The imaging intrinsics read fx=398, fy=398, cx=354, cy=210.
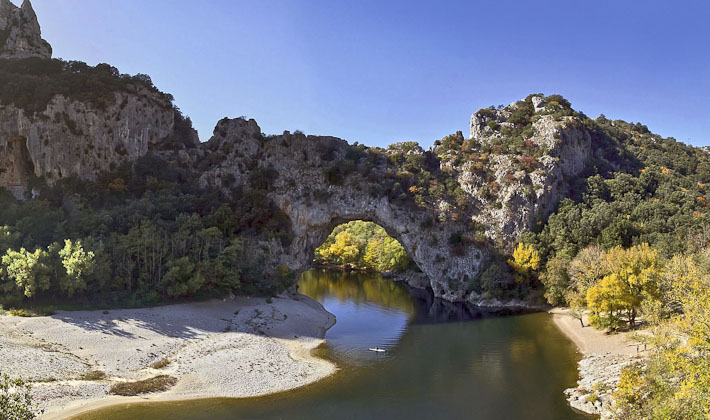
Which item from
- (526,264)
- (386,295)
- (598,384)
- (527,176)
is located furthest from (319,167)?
(598,384)

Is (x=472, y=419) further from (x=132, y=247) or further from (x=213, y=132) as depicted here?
(x=213, y=132)

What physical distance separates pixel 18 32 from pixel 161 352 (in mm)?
62249

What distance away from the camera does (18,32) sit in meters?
61.6

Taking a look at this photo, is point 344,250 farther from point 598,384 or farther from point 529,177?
point 598,384

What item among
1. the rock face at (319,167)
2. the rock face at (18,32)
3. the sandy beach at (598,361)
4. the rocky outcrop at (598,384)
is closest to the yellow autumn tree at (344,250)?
the rock face at (319,167)

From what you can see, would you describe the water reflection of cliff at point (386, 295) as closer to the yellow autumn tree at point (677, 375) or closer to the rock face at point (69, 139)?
the yellow autumn tree at point (677, 375)

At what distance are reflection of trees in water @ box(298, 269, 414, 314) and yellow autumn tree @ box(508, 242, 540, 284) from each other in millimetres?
14888

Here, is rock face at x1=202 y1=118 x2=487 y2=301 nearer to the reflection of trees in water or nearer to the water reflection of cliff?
the water reflection of cliff

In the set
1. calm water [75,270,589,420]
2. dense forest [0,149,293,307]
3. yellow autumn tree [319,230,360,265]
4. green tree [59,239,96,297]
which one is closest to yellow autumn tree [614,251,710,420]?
calm water [75,270,589,420]

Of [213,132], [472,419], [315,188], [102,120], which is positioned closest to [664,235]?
[472,419]

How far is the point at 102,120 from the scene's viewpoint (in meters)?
57.2

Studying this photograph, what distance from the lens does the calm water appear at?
22562 mm

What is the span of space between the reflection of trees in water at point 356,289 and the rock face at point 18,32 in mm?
56486

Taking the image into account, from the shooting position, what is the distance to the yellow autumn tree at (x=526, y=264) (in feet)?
172
